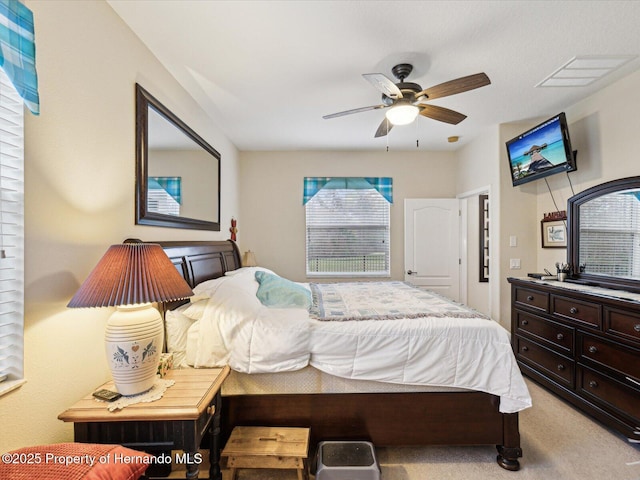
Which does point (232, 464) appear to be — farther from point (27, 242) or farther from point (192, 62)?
point (192, 62)

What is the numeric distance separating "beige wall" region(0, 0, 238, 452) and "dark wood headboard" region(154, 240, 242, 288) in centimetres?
37

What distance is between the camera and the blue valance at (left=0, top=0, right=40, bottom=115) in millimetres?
984

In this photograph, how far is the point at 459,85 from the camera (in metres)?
1.94

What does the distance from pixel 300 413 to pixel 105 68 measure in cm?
225

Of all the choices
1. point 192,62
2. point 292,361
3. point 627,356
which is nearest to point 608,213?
point 627,356

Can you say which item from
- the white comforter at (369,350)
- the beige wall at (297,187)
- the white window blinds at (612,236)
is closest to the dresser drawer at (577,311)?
the white window blinds at (612,236)

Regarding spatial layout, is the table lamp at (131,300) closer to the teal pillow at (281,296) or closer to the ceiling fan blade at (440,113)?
the teal pillow at (281,296)

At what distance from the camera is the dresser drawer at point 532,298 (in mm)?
2697

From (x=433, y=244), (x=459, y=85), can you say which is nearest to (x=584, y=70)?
(x=459, y=85)

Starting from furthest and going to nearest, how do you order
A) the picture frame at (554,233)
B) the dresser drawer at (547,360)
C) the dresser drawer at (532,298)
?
the picture frame at (554,233), the dresser drawer at (532,298), the dresser drawer at (547,360)

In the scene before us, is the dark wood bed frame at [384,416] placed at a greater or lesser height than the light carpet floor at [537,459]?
greater

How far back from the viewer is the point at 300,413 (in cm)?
186

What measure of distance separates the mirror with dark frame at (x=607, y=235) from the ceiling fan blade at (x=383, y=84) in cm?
200

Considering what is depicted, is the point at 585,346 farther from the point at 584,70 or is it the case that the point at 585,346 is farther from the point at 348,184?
the point at 348,184
